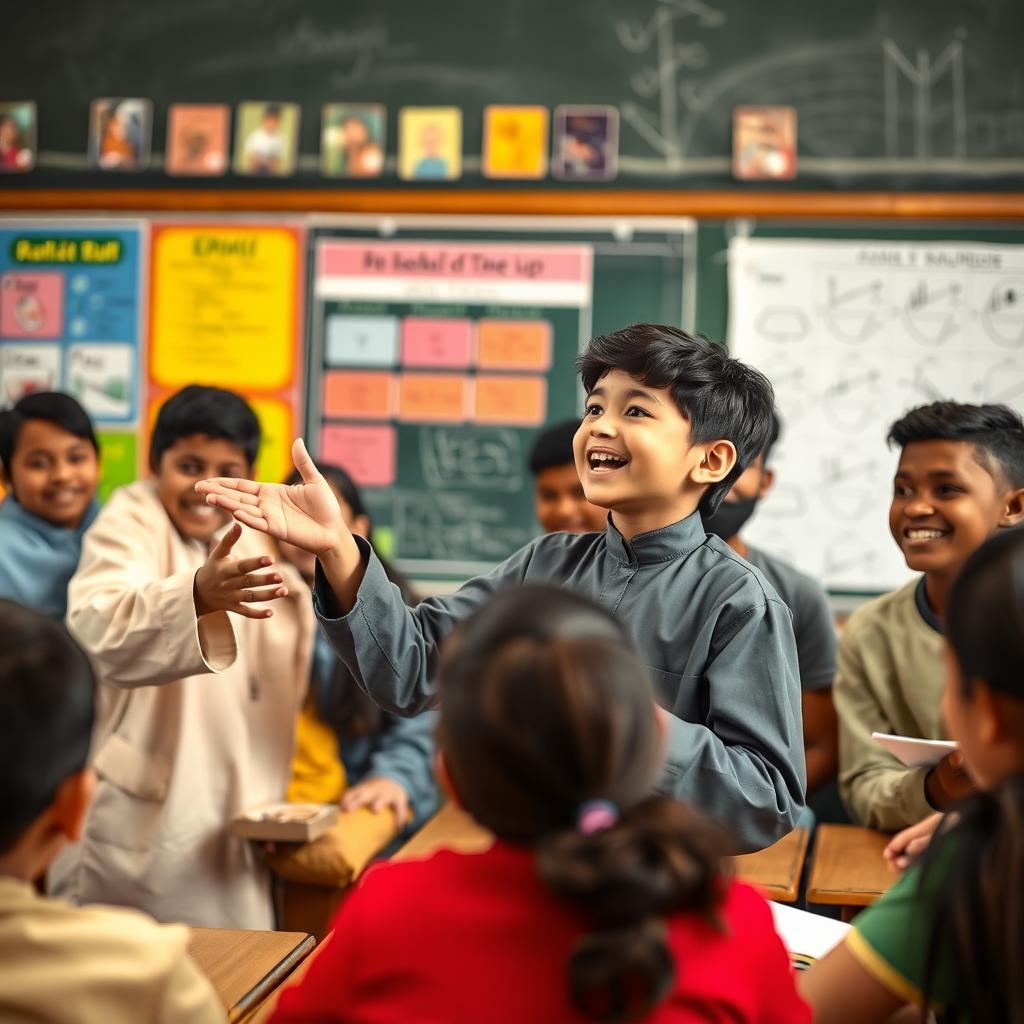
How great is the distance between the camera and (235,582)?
1951 mm

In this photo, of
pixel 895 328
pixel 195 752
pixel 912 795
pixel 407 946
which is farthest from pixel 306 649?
pixel 895 328

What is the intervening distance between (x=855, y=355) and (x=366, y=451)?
1500mm

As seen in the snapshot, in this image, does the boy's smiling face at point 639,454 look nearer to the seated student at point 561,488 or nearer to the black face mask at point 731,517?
the black face mask at point 731,517

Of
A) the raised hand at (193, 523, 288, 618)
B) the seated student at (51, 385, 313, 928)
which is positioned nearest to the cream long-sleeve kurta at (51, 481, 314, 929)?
the seated student at (51, 385, 313, 928)

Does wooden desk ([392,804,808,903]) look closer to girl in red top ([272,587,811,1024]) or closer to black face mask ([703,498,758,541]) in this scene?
black face mask ([703,498,758,541])

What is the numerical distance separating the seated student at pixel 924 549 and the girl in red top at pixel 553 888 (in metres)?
1.49

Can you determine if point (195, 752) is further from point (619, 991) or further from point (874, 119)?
point (874, 119)

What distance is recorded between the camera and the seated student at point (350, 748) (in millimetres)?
2777

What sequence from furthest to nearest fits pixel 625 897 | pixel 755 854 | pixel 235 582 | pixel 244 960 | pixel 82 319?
1. pixel 82 319
2. pixel 755 854
3. pixel 235 582
4. pixel 244 960
5. pixel 625 897

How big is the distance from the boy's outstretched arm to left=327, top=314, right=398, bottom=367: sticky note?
2.21 meters

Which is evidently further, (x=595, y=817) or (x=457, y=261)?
(x=457, y=261)

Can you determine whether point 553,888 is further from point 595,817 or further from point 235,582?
point 235,582

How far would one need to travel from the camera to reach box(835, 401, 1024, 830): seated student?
2.40 meters

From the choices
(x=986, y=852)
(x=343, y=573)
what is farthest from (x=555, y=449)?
(x=986, y=852)
